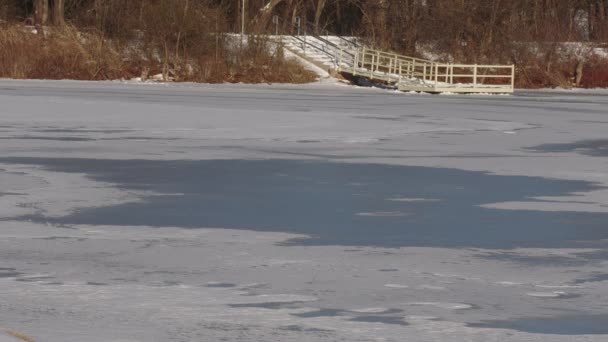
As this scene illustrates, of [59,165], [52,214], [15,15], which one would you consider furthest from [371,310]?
[15,15]

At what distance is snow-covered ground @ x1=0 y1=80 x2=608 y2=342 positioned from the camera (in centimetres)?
790

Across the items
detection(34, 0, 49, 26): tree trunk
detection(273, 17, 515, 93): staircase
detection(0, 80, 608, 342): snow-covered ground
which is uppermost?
detection(34, 0, 49, 26): tree trunk

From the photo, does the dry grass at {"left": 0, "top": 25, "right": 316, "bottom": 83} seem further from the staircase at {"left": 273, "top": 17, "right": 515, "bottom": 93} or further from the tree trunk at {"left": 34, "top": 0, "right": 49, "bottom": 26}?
the tree trunk at {"left": 34, "top": 0, "right": 49, "bottom": 26}

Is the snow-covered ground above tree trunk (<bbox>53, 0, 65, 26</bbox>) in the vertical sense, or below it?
below

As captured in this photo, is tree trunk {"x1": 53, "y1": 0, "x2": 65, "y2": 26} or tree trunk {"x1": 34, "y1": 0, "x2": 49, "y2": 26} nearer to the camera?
tree trunk {"x1": 53, "y1": 0, "x2": 65, "y2": 26}

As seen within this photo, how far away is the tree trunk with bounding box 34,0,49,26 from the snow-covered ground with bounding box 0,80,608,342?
3490cm

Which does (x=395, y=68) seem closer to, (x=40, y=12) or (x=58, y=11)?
(x=58, y=11)

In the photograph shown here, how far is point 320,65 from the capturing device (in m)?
52.6

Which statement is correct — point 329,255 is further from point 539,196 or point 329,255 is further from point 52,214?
point 539,196

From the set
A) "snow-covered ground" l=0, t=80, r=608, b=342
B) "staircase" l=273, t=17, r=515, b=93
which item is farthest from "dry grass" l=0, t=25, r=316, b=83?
"snow-covered ground" l=0, t=80, r=608, b=342

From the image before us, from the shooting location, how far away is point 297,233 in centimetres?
1148

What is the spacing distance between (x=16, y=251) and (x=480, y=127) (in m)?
17.4

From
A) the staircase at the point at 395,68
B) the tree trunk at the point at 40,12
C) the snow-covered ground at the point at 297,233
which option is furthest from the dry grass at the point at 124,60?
the snow-covered ground at the point at 297,233

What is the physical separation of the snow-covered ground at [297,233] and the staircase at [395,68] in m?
21.2
